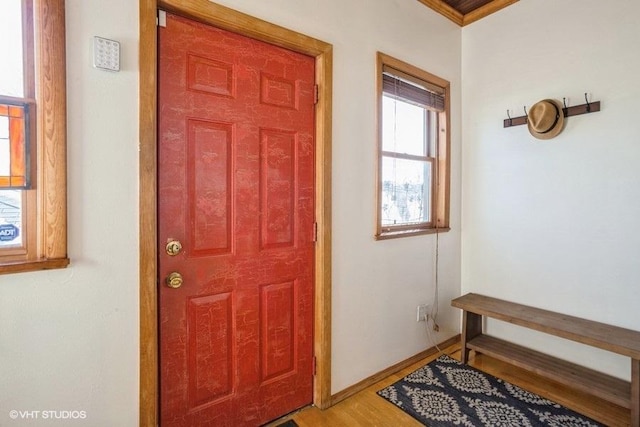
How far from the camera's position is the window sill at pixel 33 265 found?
1021 millimetres

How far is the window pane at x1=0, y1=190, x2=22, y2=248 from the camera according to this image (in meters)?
1.07

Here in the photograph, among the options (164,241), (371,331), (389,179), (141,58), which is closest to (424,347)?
(371,331)

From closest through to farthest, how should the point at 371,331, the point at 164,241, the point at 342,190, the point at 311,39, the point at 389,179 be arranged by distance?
1. the point at 164,241
2. the point at 311,39
3. the point at 342,190
4. the point at 371,331
5. the point at 389,179

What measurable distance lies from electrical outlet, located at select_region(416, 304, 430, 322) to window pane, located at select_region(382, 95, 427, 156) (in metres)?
1.23

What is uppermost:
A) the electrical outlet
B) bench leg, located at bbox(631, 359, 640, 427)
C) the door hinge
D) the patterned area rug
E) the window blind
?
the window blind

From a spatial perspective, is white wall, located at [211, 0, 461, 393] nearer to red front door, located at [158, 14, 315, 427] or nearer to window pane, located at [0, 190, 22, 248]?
red front door, located at [158, 14, 315, 427]

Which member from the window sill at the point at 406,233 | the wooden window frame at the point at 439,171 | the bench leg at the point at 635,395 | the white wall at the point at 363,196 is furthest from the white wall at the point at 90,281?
the bench leg at the point at 635,395

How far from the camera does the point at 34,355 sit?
110 cm

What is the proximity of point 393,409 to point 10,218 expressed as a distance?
81.3 inches

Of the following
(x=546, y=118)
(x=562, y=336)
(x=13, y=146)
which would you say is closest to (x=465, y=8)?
(x=546, y=118)

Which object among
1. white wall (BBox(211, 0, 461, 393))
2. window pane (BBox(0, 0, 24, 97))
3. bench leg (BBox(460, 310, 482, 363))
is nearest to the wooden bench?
bench leg (BBox(460, 310, 482, 363))

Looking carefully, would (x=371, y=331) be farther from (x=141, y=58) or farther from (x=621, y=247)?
(x=141, y=58)

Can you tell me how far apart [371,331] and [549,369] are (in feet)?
3.88

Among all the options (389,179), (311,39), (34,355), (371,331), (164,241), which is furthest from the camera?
(389,179)
